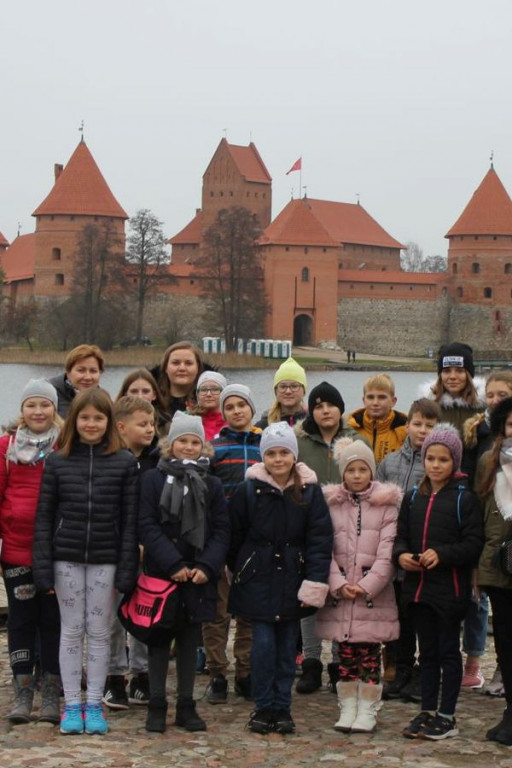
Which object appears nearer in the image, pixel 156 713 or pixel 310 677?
pixel 156 713

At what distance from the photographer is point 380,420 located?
5.29 m

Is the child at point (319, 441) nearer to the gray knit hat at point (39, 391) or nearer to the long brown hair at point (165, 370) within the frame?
the long brown hair at point (165, 370)

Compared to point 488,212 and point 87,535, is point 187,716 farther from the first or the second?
point 488,212

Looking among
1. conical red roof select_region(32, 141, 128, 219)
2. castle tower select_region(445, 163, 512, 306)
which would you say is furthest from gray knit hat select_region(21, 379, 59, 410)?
castle tower select_region(445, 163, 512, 306)

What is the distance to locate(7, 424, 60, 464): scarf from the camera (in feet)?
14.7

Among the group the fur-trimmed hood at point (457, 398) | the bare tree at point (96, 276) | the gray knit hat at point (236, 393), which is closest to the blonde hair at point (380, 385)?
the fur-trimmed hood at point (457, 398)

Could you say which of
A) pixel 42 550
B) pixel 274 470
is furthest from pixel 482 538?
pixel 42 550

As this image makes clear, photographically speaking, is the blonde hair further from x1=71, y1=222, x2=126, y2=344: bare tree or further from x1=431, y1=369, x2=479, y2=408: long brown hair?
x1=71, y1=222, x2=126, y2=344: bare tree

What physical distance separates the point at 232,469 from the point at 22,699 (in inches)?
44.8

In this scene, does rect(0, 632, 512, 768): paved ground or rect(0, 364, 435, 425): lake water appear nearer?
rect(0, 632, 512, 768): paved ground

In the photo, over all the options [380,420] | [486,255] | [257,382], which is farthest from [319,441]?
[486,255]

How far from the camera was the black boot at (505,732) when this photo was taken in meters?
4.16

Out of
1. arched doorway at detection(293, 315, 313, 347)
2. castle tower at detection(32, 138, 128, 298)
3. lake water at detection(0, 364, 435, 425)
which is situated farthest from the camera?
castle tower at detection(32, 138, 128, 298)

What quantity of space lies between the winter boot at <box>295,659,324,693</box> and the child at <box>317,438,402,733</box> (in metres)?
0.44
